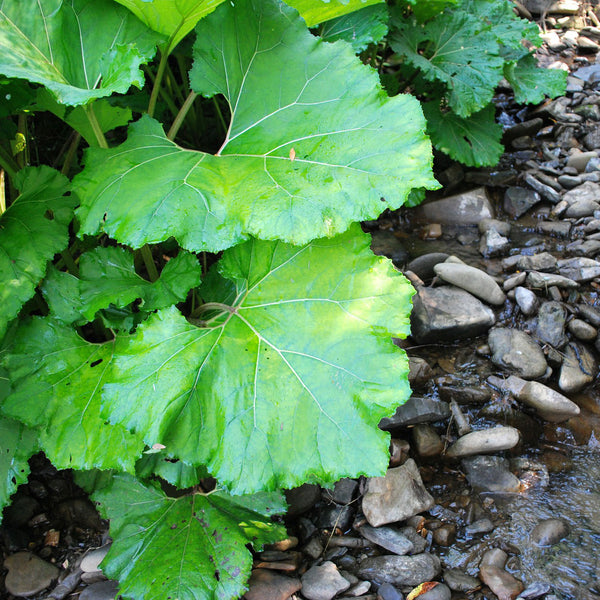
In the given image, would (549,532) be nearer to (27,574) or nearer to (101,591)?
(101,591)

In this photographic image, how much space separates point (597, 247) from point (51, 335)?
253cm

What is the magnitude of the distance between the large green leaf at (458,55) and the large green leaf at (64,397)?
2059mm

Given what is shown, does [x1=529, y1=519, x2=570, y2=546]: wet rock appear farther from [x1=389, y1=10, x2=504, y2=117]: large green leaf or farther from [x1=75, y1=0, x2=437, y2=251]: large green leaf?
[x1=389, y1=10, x2=504, y2=117]: large green leaf

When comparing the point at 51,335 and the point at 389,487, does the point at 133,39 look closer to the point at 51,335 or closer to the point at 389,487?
the point at 51,335

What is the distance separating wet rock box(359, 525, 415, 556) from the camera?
1.83m

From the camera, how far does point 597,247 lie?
2885 millimetres

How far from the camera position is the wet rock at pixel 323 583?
5.60ft

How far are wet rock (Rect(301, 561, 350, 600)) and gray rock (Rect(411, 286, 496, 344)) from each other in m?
1.11

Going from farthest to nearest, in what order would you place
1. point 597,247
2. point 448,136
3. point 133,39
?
1. point 448,136
2. point 597,247
3. point 133,39

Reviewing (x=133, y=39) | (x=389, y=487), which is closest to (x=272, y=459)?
(x=389, y=487)

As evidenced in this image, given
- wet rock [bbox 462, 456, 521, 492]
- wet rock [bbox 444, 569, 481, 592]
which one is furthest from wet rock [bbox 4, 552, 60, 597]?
wet rock [bbox 462, 456, 521, 492]

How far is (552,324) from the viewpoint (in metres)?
2.57

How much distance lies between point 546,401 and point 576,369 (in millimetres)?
281

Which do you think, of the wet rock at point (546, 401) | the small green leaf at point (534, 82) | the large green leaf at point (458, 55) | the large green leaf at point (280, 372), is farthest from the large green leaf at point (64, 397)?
the small green leaf at point (534, 82)
